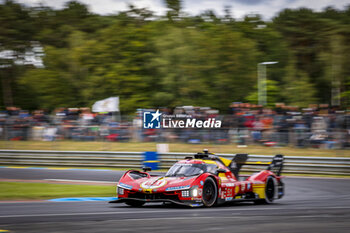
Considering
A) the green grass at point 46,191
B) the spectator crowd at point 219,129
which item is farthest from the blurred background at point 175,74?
the green grass at point 46,191

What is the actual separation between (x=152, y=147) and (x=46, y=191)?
8404 millimetres

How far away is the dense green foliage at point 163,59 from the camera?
37.9 meters

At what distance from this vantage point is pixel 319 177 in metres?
20.6

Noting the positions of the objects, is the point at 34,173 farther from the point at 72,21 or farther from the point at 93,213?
the point at 72,21

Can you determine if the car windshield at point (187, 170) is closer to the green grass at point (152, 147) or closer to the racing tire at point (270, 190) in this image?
the racing tire at point (270, 190)

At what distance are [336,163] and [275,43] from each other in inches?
1227

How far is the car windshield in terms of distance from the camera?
38.1 ft

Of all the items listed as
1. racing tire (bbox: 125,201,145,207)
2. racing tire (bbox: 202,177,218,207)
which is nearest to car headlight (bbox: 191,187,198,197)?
racing tire (bbox: 202,177,218,207)

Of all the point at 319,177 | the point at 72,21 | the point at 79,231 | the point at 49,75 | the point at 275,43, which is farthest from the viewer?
the point at 72,21

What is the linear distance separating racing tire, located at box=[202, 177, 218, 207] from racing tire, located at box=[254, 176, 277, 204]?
Result: 7.57 feet

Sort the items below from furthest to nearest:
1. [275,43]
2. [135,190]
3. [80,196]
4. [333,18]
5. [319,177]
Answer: [333,18], [275,43], [319,177], [80,196], [135,190]

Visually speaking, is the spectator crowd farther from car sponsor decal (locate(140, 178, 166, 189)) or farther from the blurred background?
car sponsor decal (locate(140, 178, 166, 189))

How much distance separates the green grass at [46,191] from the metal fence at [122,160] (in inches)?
246

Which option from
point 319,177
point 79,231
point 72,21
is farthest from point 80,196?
point 72,21
